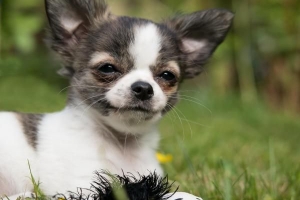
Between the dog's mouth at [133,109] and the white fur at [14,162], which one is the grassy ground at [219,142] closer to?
the dog's mouth at [133,109]

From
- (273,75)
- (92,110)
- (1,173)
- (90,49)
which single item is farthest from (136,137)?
(273,75)

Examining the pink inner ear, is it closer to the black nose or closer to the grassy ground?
the grassy ground

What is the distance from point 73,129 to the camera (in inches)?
120

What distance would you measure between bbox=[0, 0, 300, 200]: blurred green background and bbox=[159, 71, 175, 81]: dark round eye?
237mm

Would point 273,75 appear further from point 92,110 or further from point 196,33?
point 92,110

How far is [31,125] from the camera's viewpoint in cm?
309

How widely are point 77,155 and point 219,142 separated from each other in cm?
238

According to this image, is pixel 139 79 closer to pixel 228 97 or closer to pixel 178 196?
pixel 178 196

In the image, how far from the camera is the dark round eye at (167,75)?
3.10m

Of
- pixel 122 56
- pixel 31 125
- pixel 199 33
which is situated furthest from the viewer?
pixel 199 33

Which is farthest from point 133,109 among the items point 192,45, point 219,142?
point 219,142

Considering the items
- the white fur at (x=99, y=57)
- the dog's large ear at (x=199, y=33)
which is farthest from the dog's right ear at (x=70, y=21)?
the dog's large ear at (x=199, y=33)

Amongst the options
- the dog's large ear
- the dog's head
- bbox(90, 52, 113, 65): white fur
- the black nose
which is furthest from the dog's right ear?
the black nose

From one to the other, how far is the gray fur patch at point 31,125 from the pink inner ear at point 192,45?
1037 millimetres
